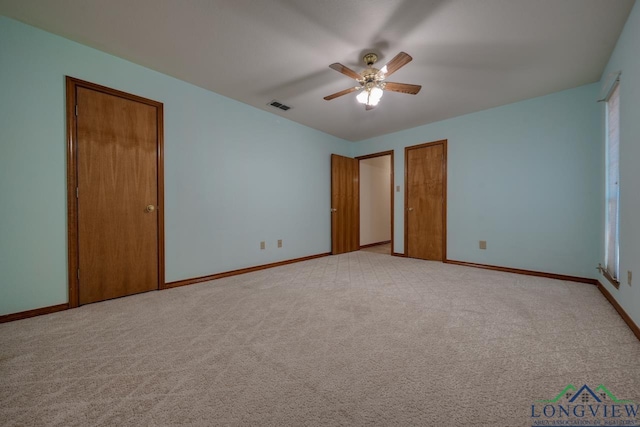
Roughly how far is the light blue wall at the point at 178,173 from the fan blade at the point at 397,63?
219 cm

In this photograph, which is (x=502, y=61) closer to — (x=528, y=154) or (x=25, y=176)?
(x=528, y=154)

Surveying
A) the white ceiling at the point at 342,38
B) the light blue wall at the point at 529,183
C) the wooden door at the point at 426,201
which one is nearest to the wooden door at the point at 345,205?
the wooden door at the point at 426,201

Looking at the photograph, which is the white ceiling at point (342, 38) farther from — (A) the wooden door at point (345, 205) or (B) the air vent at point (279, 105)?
(A) the wooden door at point (345, 205)

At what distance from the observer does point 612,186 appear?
2586mm

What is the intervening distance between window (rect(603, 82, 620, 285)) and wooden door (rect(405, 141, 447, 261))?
189 centimetres

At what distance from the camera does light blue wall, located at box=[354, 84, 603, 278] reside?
124 inches

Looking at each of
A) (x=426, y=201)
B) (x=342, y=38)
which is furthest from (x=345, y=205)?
(x=342, y=38)

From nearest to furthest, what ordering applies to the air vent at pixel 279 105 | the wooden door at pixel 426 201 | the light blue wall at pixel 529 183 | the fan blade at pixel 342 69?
the fan blade at pixel 342 69 < the light blue wall at pixel 529 183 < the air vent at pixel 279 105 < the wooden door at pixel 426 201

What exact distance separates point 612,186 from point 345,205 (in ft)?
12.3

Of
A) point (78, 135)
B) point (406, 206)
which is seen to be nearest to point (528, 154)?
point (406, 206)

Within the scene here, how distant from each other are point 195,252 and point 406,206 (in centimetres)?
372

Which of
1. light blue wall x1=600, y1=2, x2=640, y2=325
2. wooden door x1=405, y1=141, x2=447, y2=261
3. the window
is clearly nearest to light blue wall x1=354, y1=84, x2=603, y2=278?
wooden door x1=405, y1=141, x2=447, y2=261

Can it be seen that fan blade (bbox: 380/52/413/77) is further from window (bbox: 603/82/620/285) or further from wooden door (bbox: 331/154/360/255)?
wooden door (bbox: 331/154/360/255)

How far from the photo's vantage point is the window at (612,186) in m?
2.37
